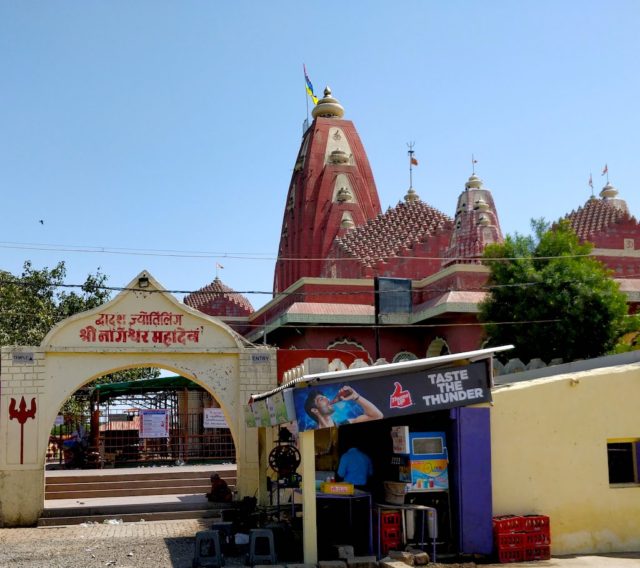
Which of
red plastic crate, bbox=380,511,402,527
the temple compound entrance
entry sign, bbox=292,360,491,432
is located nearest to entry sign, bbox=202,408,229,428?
the temple compound entrance

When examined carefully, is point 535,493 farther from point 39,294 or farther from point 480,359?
point 39,294

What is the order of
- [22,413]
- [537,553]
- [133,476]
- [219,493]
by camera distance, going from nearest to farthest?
[537,553] < [22,413] < [219,493] < [133,476]

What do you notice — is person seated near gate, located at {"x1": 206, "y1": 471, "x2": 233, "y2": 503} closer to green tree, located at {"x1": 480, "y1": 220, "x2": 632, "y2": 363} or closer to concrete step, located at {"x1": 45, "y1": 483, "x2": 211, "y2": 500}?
concrete step, located at {"x1": 45, "y1": 483, "x2": 211, "y2": 500}

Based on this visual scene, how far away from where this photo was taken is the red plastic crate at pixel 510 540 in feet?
33.6

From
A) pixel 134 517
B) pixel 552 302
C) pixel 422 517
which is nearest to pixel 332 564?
pixel 422 517

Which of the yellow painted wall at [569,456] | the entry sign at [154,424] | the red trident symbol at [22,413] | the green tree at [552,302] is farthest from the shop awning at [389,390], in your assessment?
the entry sign at [154,424]

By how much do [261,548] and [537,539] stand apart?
3421 mm

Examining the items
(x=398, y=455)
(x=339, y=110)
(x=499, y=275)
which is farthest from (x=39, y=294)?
(x=398, y=455)

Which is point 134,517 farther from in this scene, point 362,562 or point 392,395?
point 392,395

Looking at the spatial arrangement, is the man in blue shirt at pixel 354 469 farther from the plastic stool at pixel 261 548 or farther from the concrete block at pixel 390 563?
the concrete block at pixel 390 563

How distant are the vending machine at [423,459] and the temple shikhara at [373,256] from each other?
12133mm

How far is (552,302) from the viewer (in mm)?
21906

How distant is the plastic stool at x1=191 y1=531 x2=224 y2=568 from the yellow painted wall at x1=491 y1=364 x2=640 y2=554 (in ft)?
11.6

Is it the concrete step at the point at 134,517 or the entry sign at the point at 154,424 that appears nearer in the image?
the concrete step at the point at 134,517
